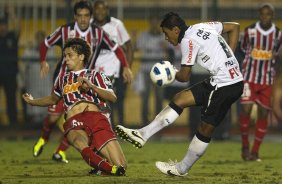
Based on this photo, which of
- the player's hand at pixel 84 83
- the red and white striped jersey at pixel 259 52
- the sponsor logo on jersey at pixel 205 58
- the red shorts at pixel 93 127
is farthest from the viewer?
the red and white striped jersey at pixel 259 52

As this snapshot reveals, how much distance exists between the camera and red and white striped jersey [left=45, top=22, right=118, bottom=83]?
13200 millimetres

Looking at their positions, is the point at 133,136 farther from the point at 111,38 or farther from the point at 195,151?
the point at 111,38

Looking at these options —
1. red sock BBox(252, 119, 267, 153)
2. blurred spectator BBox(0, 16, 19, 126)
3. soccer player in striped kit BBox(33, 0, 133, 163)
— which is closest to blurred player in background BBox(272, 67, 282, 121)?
red sock BBox(252, 119, 267, 153)

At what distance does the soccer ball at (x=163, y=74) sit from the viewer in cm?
1061

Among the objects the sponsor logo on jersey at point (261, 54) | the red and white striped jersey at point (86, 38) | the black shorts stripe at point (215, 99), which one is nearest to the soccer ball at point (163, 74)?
the black shorts stripe at point (215, 99)

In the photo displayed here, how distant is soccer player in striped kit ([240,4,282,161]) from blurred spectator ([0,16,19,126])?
17.9ft

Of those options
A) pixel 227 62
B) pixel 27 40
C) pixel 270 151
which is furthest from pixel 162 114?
pixel 27 40

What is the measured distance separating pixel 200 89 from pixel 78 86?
4.52 ft

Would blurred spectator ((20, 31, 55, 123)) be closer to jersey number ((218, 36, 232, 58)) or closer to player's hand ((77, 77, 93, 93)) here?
player's hand ((77, 77, 93, 93))

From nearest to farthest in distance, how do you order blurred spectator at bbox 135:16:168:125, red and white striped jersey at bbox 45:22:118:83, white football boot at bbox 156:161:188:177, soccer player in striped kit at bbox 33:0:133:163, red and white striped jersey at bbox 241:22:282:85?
white football boot at bbox 156:161:188:177 < soccer player in striped kit at bbox 33:0:133:163 < red and white striped jersey at bbox 45:22:118:83 < red and white striped jersey at bbox 241:22:282:85 < blurred spectator at bbox 135:16:168:125

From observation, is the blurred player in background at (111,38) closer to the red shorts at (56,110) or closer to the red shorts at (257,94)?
the red shorts at (56,110)

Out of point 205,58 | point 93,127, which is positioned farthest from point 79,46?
point 205,58

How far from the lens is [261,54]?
570 inches

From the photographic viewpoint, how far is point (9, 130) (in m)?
18.6
